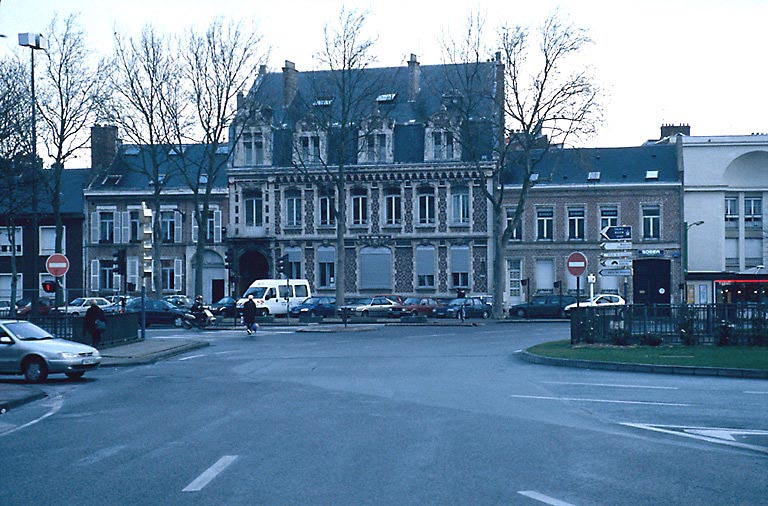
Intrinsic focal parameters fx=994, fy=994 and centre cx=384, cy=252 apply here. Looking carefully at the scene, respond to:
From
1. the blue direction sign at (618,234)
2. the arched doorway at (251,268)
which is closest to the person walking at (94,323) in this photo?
the blue direction sign at (618,234)

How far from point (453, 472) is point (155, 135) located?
50.0 meters

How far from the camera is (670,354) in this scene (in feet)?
86.2

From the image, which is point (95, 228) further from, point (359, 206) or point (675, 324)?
point (675, 324)

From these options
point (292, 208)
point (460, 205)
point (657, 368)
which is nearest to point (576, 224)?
point (460, 205)

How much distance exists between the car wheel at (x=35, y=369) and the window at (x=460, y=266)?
44.6 metres

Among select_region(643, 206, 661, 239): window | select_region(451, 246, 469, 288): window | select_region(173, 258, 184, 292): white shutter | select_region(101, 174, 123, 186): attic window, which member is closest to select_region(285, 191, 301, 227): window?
select_region(173, 258, 184, 292): white shutter

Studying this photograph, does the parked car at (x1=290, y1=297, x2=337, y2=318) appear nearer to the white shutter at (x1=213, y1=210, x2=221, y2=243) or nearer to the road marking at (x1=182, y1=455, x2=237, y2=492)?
the white shutter at (x1=213, y1=210, x2=221, y2=243)

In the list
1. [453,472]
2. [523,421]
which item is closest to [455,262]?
[523,421]

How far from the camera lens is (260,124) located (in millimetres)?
67938

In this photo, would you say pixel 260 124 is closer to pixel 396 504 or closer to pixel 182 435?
pixel 182 435

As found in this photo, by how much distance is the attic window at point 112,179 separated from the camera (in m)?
71.1

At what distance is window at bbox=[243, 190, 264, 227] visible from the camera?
68375 millimetres

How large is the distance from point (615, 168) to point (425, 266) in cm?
1419

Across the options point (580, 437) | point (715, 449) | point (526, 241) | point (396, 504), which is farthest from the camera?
point (526, 241)
